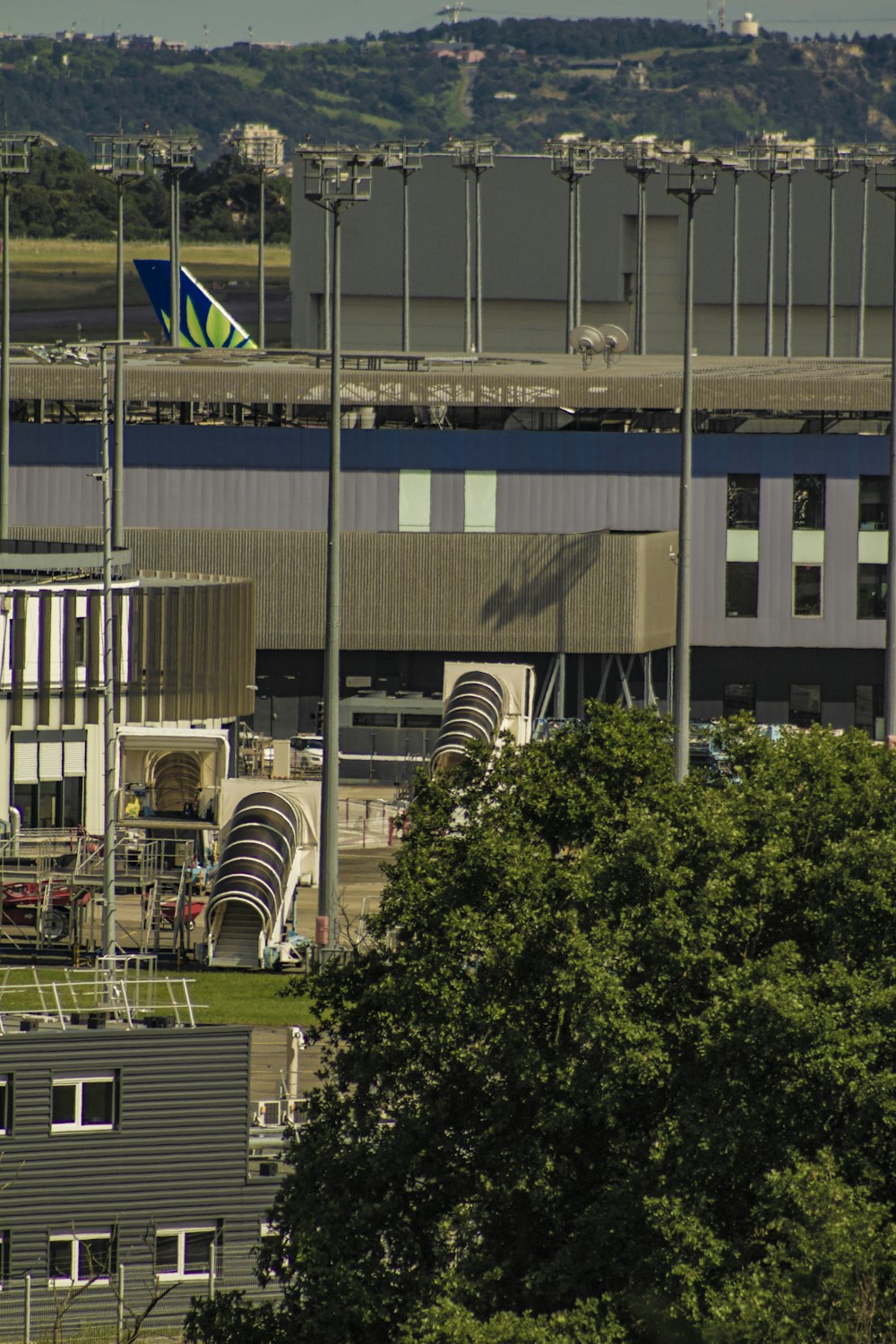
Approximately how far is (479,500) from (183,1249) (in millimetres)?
64222

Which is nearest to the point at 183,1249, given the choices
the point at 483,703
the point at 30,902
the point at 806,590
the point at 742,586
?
the point at 30,902

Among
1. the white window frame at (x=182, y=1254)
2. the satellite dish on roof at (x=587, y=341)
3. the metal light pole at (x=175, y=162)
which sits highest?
the metal light pole at (x=175, y=162)

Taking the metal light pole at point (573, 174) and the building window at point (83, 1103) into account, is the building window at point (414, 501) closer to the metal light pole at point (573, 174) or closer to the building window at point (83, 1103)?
the metal light pole at point (573, 174)

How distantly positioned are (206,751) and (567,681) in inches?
1304

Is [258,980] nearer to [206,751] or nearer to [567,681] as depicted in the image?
[206,751]

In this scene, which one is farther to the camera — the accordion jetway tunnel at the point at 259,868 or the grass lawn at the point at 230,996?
the accordion jetway tunnel at the point at 259,868

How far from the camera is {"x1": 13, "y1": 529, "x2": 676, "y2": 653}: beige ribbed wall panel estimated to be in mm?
97375

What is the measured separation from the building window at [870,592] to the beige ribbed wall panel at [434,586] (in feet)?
29.5

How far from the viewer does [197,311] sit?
145 m

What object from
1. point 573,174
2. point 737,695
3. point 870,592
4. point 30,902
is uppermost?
point 573,174

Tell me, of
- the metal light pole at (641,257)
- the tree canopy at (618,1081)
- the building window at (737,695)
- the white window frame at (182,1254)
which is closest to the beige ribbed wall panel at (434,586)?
the building window at (737,695)

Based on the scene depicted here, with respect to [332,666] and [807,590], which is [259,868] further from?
[807,590]

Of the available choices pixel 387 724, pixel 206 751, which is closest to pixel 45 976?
pixel 206 751

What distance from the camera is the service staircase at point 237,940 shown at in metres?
57.7
